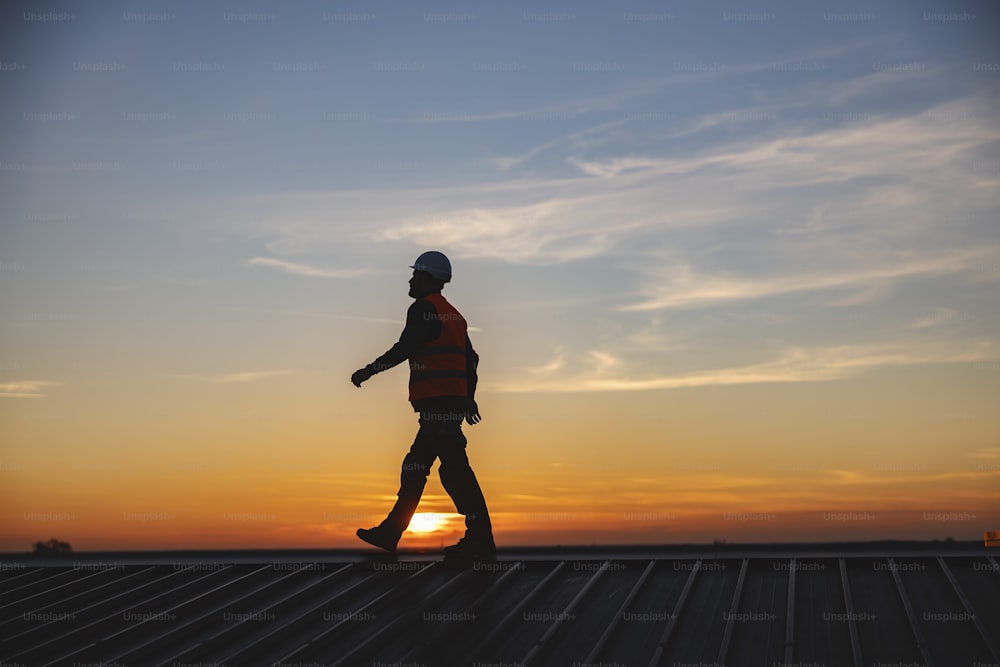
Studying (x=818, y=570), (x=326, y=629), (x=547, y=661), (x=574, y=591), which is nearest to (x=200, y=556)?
(x=326, y=629)

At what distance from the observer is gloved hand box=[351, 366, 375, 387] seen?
988 cm

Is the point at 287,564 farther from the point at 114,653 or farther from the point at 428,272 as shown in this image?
the point at 428,272

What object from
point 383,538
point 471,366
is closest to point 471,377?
point 471,366

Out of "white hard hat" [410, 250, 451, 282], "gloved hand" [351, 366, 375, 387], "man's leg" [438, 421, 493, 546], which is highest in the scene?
"white hard hat" [410, 250, 451, 282]

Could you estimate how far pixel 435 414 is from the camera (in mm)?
10203

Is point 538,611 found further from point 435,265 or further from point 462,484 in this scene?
point 435,265

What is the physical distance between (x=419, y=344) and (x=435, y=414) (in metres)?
0.69

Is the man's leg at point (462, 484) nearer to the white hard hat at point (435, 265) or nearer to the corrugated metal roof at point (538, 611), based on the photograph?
the corrugated metal roof at point (538, 611)

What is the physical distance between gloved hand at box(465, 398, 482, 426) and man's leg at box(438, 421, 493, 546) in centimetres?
17

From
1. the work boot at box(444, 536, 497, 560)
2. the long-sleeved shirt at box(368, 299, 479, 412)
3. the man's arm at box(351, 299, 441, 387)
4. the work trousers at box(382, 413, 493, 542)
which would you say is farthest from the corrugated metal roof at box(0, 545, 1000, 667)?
the man's arm at box(351, 299, 441, 387)

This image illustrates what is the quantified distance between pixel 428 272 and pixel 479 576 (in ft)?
9.49

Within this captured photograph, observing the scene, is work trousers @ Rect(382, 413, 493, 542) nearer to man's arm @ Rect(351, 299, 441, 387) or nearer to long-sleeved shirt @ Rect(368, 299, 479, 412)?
long-sleeved shirt @ Rect(368, 299, 479, 412)

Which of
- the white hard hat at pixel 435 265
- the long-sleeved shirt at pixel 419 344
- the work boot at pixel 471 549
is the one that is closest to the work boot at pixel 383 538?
the work boot at pixel 471 549

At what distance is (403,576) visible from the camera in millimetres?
10172
